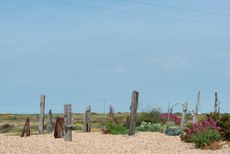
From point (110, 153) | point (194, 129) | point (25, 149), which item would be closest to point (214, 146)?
point (194, 129)

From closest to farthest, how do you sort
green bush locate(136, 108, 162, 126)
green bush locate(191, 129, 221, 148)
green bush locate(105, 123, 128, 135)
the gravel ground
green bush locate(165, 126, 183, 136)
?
the gravel ground < green bush locate(191, 129, 221, 148) < green bush locate(165, 126, 183, 136) < green bush locate(105, 123, 128, 135) < green bush locate(136, 108, 162, 126)

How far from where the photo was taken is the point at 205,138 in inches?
926

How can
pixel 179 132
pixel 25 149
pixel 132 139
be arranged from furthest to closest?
pixel 179 132 < pixel 132 139 < pixel 25 149

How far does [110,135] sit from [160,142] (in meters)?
4.42

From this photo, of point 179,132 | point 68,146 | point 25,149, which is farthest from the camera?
point 179,132

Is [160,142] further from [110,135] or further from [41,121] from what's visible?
[41,121]

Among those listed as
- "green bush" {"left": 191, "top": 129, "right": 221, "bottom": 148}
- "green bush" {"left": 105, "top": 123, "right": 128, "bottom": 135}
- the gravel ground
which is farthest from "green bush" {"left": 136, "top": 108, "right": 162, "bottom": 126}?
"green bush" {"left": 191, "top": 129, "right": 221, "bottom": 148}

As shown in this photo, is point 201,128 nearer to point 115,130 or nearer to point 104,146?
point 104,146

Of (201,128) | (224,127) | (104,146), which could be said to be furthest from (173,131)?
(104,146)

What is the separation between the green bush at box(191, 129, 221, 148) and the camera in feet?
77.0

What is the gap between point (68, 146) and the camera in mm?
22578

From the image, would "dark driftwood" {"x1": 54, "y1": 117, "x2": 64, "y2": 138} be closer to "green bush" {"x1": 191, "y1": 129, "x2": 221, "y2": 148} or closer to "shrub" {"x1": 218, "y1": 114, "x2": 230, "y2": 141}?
"green bush" {"x1": 191, "y1": 129, "x2": 221, "y2": 148}

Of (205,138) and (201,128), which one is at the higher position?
(201,128)

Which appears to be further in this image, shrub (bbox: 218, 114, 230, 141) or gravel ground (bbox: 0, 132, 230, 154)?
shrub (bbox: 218, 114, 230, 141)
